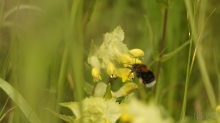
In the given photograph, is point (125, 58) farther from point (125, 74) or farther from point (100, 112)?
point (100, 112)

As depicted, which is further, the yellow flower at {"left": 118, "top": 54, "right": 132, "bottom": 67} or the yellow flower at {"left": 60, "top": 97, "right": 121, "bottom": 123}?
the yellow flower at {"left": 118, "top": 54, "right": 132, "bottom": 67}

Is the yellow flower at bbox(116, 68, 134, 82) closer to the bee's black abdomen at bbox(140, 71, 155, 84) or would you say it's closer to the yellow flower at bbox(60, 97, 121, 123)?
the bee's black abdomen at bbox(140, 71, 155, 84)

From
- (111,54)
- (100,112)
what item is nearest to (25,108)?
(100,112)

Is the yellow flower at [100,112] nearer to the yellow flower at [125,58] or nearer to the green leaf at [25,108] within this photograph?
the green leaf at [25,108]

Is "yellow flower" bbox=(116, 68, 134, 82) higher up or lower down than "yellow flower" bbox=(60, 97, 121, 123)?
higher up

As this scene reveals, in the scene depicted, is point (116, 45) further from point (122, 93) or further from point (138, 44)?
point (138, 44)

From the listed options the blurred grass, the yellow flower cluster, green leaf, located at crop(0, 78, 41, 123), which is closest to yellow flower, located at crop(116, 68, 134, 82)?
the yellow flower cluster

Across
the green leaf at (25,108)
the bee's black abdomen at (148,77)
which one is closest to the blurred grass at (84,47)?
the green leaf at (25,108)

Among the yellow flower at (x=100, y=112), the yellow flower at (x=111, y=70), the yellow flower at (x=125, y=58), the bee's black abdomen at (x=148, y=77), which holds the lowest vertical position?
the yellow flower at (x=100, y=112)
